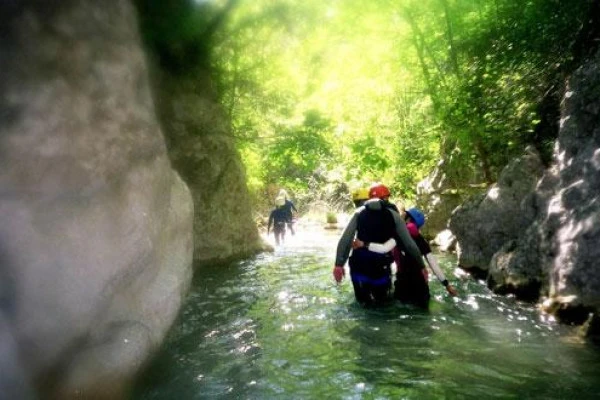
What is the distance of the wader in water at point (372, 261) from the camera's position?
23.3 ft

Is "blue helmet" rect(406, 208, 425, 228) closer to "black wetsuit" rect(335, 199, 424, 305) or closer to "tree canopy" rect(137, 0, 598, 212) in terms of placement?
"black wetsuit" rect(335, 199, 424, 305)

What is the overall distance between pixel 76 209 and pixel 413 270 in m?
5.37

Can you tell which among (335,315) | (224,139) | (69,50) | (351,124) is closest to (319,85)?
(351,124)

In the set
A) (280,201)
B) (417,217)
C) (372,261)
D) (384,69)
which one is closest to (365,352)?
(372,261)

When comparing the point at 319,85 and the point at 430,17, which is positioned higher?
the point at 430,17

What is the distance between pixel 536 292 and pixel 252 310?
15.9 ft

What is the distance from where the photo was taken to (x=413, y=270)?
7445mm

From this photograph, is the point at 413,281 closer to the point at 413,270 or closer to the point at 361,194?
the point at 413,270

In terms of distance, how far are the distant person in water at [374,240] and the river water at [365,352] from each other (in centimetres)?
54

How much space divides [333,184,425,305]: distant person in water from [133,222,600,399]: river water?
→ 540 millimetres

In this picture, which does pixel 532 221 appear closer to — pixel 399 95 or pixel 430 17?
pixel 430 17

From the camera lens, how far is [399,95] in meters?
19.6

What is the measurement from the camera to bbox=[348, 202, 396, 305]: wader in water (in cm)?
711

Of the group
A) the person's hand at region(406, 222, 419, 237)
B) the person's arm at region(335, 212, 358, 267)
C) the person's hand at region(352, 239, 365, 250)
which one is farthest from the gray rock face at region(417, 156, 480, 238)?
the person's arm at region(335, 212, 358, 267)
